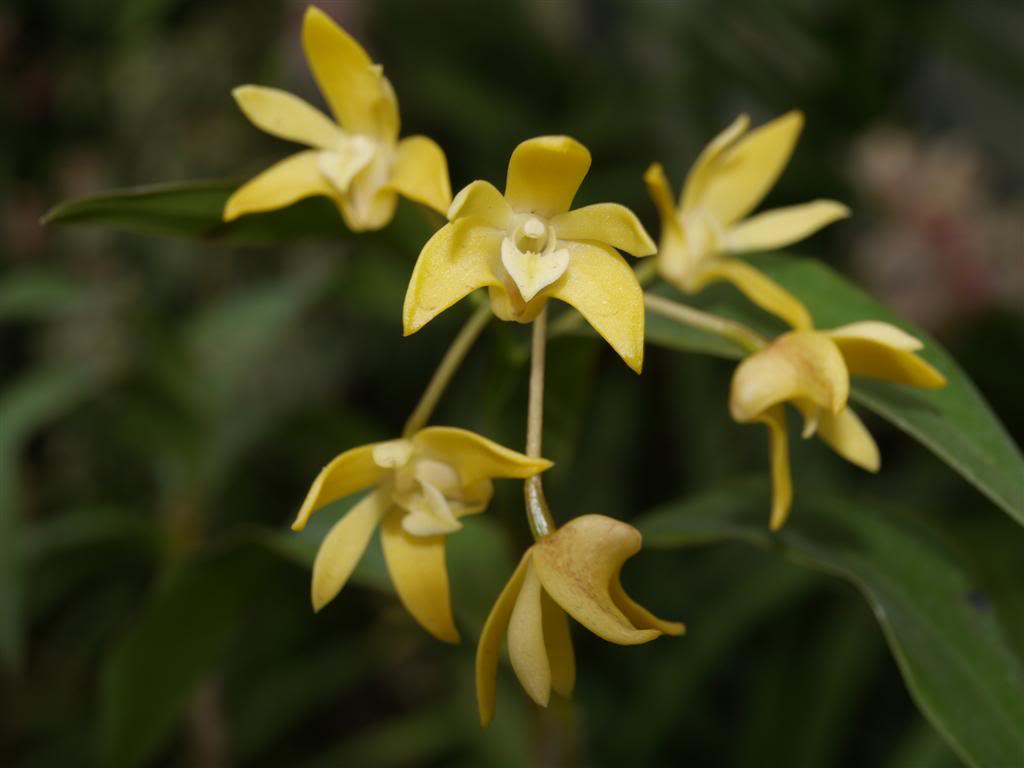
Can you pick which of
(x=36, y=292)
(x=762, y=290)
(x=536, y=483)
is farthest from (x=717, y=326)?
(x=36, y=292)

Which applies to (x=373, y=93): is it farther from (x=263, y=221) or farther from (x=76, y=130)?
(x=76, y=130)

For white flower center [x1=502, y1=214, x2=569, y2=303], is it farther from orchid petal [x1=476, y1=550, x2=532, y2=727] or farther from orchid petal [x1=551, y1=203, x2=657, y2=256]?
orchid petal [x1=476, y1=550, x2=532, y2=727]

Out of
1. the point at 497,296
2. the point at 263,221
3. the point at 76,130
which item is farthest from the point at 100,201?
the point at 76,130

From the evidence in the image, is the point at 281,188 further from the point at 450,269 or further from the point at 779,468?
the point at 779,468

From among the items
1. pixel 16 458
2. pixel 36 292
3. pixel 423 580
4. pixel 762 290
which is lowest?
pixel 16 458

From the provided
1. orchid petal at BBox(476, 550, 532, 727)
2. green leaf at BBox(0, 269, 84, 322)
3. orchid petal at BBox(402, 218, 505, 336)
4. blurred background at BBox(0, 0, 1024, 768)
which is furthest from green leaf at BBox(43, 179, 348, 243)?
green leaf at BBox(0, 269, 84, 322)

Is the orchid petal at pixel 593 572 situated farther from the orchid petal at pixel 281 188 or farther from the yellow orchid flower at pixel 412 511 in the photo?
the orchid petal at pixel 281 188

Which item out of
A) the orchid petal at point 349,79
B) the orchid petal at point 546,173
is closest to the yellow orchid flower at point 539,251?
the orchid petal at point 546,173
